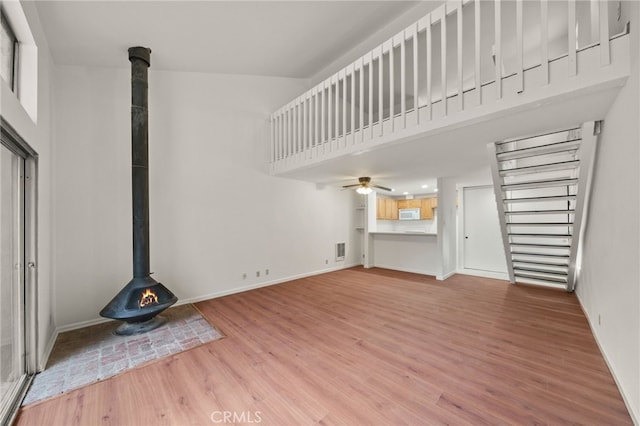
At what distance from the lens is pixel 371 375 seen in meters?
2.17

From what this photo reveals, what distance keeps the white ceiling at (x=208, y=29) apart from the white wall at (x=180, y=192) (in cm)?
38

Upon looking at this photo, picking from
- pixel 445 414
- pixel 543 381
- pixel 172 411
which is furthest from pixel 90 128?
pixel 543 381

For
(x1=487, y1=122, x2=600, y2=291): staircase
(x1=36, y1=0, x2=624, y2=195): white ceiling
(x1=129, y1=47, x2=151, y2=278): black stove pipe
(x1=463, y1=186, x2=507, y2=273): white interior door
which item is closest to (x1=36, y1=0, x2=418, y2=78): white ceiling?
(x1=36, y1=0, x2=624, y2=195): white ceiling

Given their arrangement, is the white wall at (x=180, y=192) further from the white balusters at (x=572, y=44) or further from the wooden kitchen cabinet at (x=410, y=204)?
the white balusters at (x=572, y=44)

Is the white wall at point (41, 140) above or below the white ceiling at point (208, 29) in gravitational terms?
below

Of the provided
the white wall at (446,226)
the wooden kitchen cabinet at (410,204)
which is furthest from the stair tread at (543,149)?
the wooden kitchen cabinet at (410,204)

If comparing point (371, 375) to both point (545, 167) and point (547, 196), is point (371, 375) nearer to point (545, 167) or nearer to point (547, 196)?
point (545, 167)

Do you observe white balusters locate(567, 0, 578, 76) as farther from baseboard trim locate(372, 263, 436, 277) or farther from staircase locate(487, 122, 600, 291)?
baseboard trim locate(372, 263, 436, 277)

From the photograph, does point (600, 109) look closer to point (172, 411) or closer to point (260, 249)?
point (172, 411)

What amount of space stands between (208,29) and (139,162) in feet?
6.16

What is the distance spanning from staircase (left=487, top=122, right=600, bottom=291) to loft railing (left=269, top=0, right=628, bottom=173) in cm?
106

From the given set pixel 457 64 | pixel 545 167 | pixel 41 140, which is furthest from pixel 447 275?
pixel 41 140

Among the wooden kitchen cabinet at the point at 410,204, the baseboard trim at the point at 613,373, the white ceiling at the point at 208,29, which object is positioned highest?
the white ceiling at the point at 208,29

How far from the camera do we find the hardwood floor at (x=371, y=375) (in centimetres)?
176
